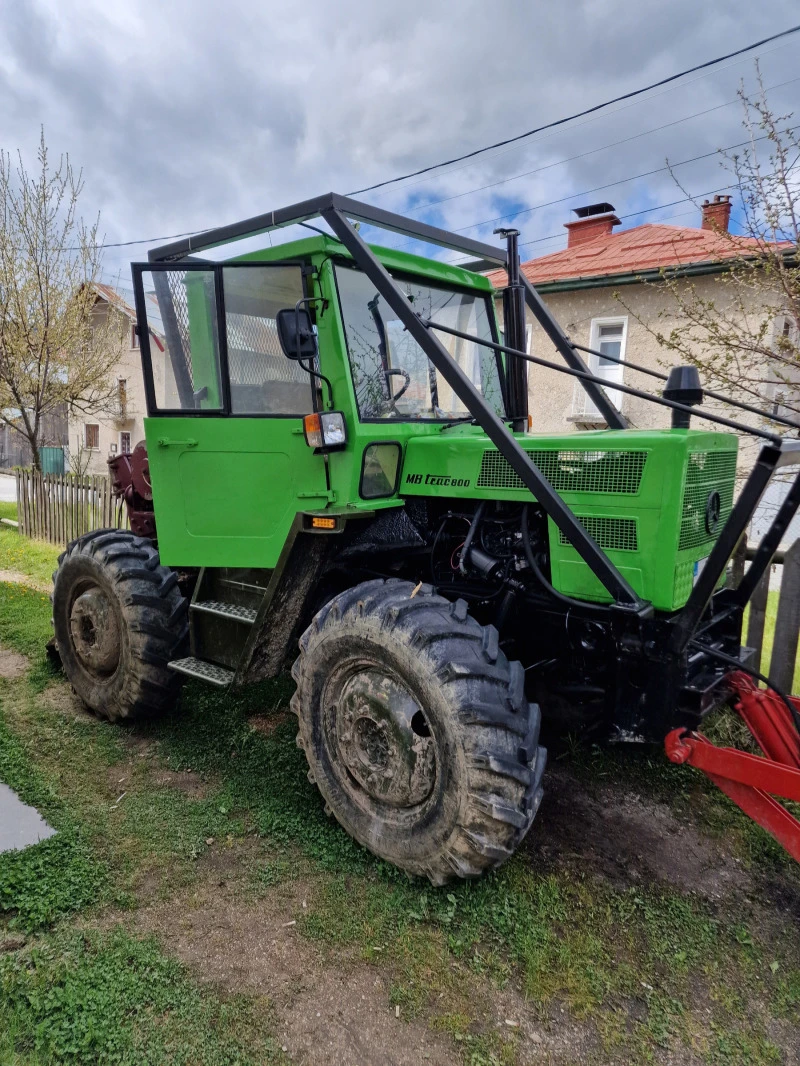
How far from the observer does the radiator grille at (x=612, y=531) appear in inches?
112

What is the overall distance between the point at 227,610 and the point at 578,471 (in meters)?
2.15

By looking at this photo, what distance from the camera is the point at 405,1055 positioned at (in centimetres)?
229

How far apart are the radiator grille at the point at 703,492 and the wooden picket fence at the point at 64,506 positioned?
793 centimetres

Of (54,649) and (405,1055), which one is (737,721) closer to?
(405,1055)

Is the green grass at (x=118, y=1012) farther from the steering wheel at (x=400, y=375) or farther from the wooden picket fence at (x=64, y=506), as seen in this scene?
the wooden picket fence at (x=64, y=506)

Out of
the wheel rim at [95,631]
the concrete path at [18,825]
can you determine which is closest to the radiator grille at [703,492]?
the concrete path at [18,825]

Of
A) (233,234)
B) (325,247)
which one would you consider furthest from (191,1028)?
(233,234)

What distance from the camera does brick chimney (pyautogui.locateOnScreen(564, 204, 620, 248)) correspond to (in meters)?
15.5

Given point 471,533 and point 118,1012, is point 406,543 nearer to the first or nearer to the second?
point 471,533

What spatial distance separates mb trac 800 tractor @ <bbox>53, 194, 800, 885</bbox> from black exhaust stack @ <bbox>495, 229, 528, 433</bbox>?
0.05 feet

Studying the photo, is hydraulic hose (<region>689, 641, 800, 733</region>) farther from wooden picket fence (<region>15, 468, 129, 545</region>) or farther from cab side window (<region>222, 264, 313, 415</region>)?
wooden picket fence (<region>15, 468, 129, 545</region>)

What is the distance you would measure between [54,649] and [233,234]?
346 cm

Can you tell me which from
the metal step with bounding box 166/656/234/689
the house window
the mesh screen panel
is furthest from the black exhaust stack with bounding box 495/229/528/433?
the house window

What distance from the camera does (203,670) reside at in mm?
3998
